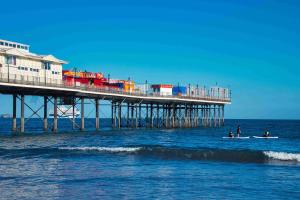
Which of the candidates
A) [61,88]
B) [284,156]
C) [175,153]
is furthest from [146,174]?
[61,88]

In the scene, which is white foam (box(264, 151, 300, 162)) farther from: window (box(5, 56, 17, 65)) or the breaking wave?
window (box(5, 56, 17, 65))

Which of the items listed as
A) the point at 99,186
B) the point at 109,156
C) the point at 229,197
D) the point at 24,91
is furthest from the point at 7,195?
the point at 24,91

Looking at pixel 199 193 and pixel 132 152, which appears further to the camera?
pixel 132 152

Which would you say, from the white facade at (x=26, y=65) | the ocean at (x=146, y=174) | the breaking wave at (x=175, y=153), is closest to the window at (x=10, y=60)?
the white facade at (x=26, y=65)

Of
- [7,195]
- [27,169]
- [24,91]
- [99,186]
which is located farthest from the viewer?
[24,91]

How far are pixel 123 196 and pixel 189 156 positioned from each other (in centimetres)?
1550

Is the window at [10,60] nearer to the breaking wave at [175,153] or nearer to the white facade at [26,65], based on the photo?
the white facade at [26,65]

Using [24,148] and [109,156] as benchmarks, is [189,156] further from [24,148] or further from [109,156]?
[24,148]

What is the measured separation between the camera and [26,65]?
48.7 m

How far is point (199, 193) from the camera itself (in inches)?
695

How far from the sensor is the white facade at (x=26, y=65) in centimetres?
4578

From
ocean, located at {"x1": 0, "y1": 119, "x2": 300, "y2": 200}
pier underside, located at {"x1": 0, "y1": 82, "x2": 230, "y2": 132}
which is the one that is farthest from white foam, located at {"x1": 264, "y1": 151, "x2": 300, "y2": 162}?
pier underside, located at {"x1": 0, "y1": 82, "x2": 230, "y2": 132}

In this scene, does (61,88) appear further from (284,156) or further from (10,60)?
(284,156)

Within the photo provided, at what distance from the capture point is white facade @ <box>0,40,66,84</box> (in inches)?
1802
